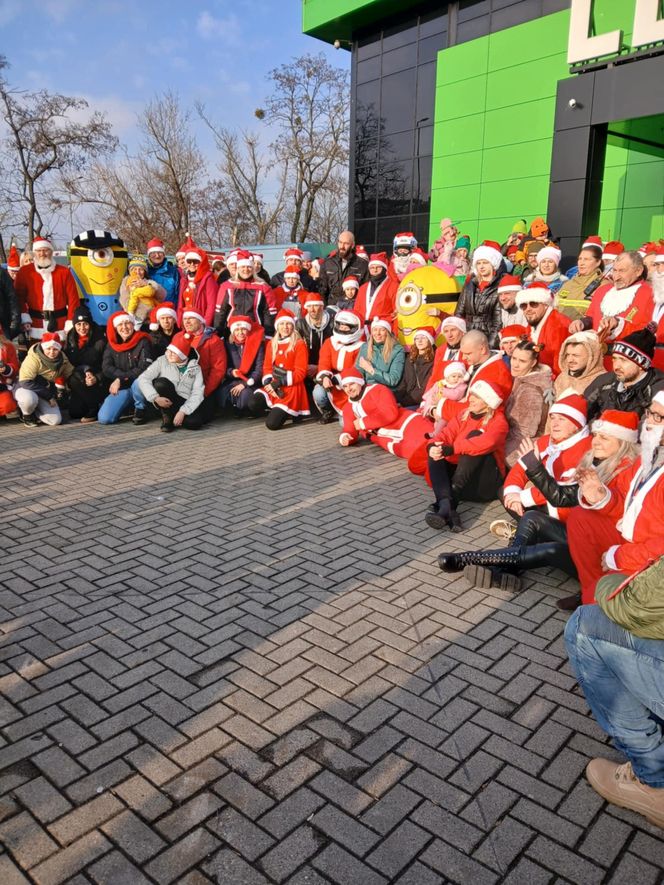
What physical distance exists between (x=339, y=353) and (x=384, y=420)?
53.9 inches

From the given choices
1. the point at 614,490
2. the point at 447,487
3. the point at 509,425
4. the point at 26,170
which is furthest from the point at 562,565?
the point at 26,170

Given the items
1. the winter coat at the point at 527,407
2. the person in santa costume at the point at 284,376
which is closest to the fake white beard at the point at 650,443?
the winter coat at the point at 527,407

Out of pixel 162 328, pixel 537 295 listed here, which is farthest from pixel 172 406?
pixel 537 295

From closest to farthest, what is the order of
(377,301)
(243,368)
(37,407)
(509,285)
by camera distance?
(509,285), (37,407), (377,301), (243,368)

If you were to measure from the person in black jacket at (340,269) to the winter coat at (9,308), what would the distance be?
4.35 m

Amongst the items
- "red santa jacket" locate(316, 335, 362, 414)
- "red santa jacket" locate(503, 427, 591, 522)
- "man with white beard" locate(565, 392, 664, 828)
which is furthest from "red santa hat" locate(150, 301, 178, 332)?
"man with white beard" locate(565, 392, 664, 828)

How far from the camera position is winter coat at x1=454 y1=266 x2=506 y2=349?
24.1 ft

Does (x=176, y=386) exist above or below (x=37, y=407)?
above

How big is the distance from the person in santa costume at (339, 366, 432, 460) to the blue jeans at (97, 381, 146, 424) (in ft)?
9.24

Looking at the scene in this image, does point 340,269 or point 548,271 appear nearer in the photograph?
point 548,271

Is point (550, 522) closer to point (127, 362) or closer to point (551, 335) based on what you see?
point (551, 335)

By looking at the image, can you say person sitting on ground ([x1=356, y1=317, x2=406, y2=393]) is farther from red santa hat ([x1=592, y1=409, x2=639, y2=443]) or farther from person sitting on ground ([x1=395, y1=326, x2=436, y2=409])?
red santa hat ([x1=592, y1=409, x2=639, y2=443])

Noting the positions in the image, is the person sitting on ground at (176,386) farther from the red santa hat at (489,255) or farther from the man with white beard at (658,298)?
the man with white beard at (658,298)

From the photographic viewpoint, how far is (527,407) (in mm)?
5602
